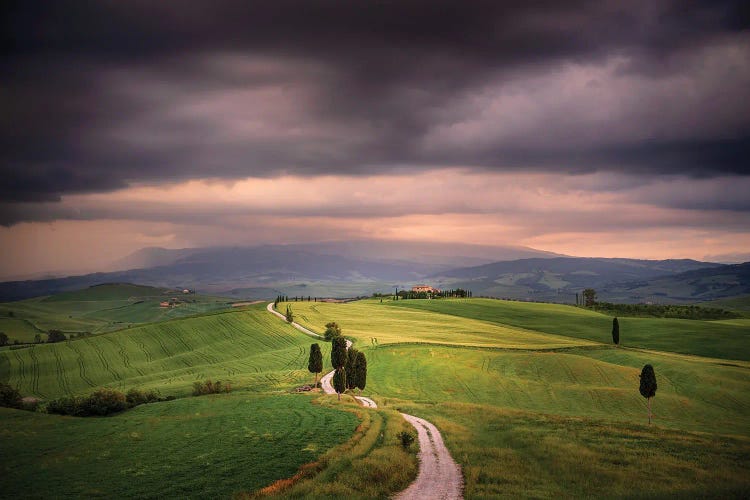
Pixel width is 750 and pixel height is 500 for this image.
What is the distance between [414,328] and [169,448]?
112m

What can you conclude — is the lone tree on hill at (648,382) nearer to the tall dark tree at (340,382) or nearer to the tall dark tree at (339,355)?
the tall dark tree at (340,382)

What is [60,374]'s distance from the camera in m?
104

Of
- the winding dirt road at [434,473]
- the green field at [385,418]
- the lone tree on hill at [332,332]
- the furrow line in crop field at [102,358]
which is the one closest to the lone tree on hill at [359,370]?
the green field at [385,418]

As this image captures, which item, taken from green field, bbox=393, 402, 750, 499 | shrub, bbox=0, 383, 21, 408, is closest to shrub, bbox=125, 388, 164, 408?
shrub, bbox=0, 383, 21, 408

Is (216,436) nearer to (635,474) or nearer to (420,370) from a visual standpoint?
(635,474)

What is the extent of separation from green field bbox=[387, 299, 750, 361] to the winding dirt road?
373 feet

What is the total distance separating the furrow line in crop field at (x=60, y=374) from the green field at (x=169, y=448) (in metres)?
45.6

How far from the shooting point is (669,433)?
42.9 meters

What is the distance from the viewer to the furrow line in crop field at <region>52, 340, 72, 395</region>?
95831mm

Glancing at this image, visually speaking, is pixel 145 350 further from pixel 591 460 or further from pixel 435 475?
pixel 591 460

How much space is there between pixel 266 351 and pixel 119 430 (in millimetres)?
68447

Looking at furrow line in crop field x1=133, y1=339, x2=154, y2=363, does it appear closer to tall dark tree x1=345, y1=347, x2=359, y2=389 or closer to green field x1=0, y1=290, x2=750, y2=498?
green field x1=0, y1=290, x2=750, y2=498

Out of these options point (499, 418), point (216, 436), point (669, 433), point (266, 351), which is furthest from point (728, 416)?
point (266, 351)

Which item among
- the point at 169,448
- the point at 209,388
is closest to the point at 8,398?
the point at 209,388
